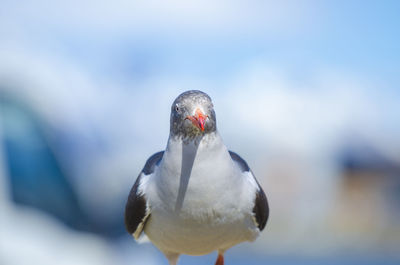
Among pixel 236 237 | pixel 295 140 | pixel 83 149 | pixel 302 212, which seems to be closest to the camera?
pixel 236 237

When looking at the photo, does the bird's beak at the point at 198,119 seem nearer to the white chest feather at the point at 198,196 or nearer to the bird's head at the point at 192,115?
the bird's head at the point at 192,115

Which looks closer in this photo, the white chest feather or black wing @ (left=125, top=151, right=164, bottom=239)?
the white chest feather

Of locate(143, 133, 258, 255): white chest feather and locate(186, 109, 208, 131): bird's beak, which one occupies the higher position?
locate(186, 109, 208, 131): bird's beak

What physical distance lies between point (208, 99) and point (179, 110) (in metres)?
0.14

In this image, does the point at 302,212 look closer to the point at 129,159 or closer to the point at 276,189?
the point at 276,189

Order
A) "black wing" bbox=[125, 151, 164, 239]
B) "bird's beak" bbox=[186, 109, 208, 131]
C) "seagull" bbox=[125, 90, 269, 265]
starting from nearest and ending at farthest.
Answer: "bird's beak" bbox=[186, 109, 208, 131], "seagull" bbox=[125, 90, 269, 265], "black wing" bbox=[125, 151, 164, 239]

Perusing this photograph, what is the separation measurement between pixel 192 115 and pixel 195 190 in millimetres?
342

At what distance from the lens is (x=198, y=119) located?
2172mm

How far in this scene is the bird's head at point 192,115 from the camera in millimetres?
2201

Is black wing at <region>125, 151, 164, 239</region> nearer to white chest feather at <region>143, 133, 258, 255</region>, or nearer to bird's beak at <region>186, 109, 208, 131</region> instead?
white chest feather at <region>143, 133, 258, 255</region>

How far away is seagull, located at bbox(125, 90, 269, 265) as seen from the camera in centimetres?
227

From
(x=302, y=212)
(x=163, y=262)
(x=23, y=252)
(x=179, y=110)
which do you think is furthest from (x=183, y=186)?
(x=302, y=212)

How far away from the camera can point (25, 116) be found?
8.45 metres

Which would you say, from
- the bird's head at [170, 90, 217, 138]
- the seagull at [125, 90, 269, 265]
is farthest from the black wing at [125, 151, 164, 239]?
the bird's head at [170, 90, 217, 138]
